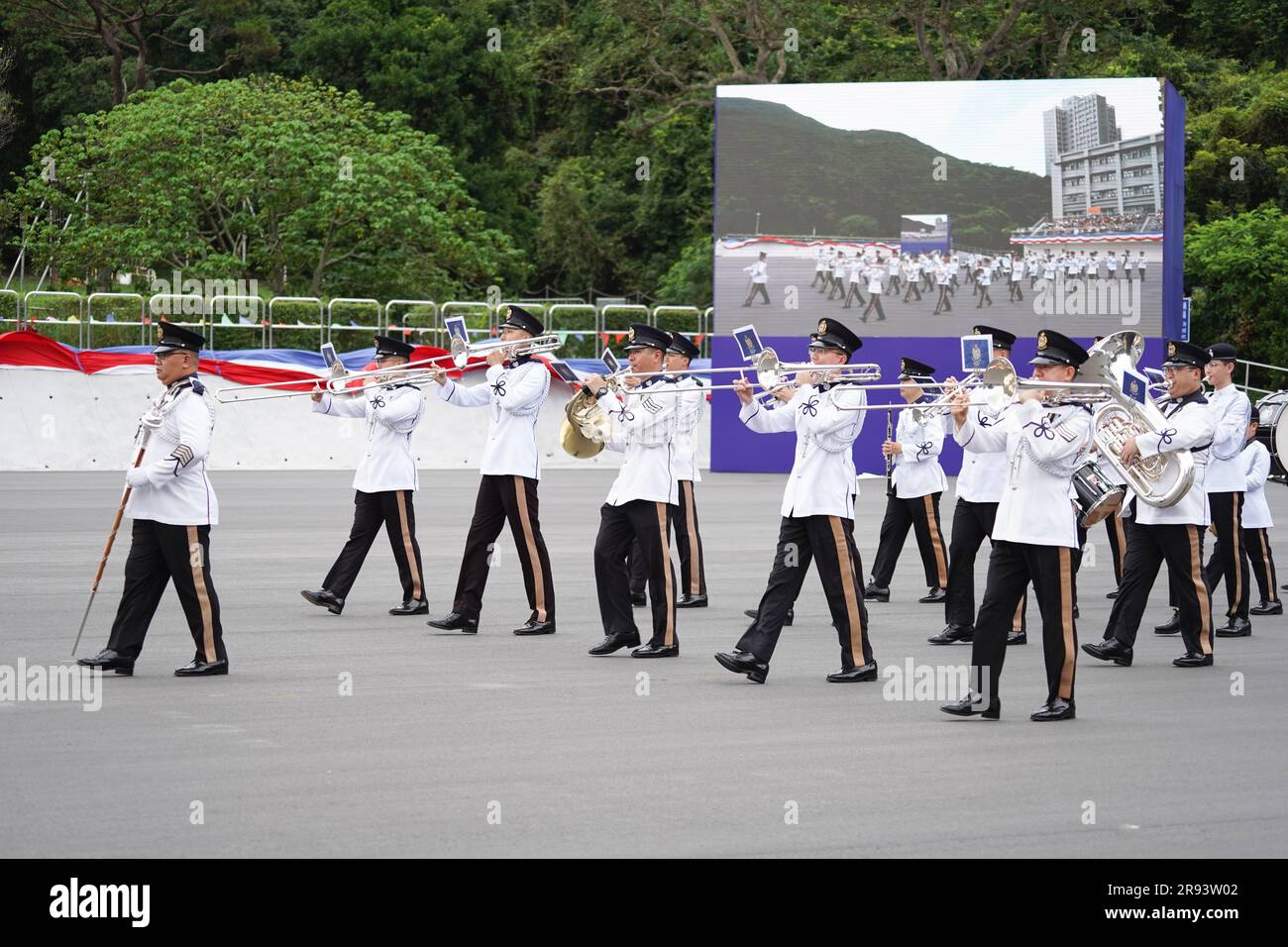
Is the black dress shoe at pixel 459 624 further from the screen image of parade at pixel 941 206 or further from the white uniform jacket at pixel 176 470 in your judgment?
the screen image of parade at pixel 941 206

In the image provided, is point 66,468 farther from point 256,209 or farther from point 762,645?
point 762,645

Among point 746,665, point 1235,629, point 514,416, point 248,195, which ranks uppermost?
point 248,195

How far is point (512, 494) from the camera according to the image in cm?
1146

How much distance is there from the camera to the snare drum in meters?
10.5

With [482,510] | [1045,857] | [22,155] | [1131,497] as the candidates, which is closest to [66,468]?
[482,510]

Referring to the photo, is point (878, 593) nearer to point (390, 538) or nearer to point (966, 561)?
point (966, 561)

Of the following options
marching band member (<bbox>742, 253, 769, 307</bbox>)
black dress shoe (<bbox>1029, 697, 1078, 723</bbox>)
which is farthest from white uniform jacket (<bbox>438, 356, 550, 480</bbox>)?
marching band member (<bbox>742, 253, 769, 307</bbox>)

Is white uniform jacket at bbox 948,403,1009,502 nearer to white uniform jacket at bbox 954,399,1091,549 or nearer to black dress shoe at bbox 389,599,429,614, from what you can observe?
white uniform jacket at bbox 954,399,1091,549

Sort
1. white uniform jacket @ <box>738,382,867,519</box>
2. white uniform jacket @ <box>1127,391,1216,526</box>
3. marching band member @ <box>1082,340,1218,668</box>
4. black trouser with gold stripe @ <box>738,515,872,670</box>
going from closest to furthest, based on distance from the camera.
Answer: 1. black trouser with gold stripe @ <box>738,515,872,670</box>
2. white uniform jacket @ <box>738,382,867,519</box>
3. white uniform jacket @ <box>1127,391,1216,526</box>
4. marching band member @ <box>1082,340,1218,668</box>

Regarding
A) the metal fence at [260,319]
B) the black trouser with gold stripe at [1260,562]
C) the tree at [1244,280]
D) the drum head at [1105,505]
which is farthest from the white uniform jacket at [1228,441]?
the tree at [1244,280]

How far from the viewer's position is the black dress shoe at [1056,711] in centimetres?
855

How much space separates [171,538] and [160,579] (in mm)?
247

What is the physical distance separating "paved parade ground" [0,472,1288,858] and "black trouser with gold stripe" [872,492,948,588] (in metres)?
0.52

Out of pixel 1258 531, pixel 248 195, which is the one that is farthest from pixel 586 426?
pixel 248 195
